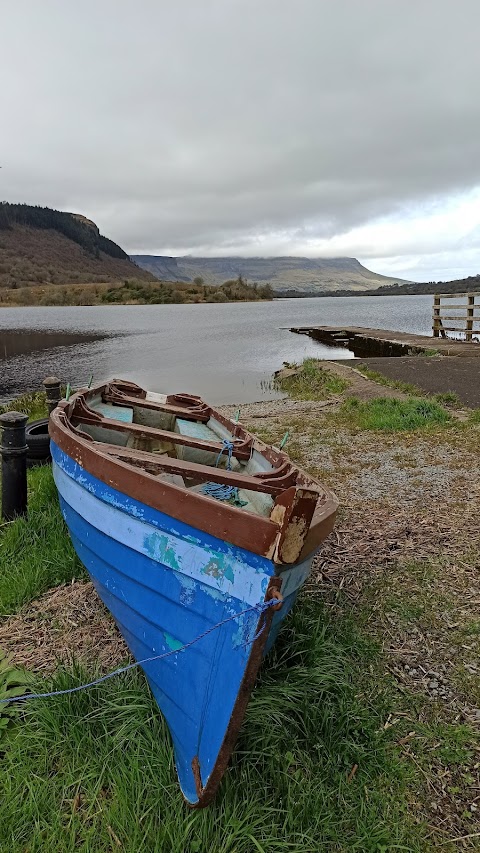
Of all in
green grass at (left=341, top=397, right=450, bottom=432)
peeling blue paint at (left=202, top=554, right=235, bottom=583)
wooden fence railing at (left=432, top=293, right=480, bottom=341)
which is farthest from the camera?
wooden fence railing at (left=432, top=293, right=480, bottom=341)

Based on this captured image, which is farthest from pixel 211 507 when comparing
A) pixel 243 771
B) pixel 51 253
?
pixel 51 253

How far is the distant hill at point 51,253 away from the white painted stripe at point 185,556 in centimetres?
12781

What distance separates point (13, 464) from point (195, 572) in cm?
359

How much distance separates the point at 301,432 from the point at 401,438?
1938 mm

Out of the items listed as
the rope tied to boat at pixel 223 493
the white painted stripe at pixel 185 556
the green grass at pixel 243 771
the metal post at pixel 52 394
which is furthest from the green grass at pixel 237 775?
the metal post at pixel 52 394

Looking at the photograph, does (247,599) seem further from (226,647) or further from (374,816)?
(374,816)

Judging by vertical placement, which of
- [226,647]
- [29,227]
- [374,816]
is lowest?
[374,816]

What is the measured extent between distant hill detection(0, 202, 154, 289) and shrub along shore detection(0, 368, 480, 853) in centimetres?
12715

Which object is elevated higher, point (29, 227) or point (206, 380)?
point (29, 227)

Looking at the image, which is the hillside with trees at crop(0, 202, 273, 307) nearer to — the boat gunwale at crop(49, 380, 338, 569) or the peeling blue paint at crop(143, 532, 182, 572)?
the boat gunwale at crop(49, 380, 338, 569)

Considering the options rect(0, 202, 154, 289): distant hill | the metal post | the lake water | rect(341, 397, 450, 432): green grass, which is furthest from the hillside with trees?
the metal post

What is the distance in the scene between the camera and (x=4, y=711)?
3102 mm

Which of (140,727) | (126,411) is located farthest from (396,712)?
(126,411)

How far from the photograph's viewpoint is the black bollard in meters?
5.31
